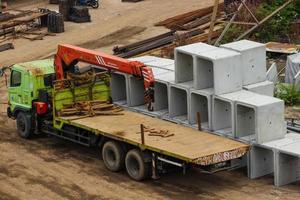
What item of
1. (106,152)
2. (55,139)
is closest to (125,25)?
(55,139)

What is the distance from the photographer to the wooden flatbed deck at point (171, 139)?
1894 centimetres

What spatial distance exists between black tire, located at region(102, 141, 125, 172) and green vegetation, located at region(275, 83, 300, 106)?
809 centimetres

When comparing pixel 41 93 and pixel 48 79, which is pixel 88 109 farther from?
pixel 48 79

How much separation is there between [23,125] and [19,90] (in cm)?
113

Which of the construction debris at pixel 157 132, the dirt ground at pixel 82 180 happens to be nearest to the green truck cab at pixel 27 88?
the dirt ground at pixel 82 180

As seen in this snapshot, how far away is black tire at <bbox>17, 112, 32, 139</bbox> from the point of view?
24.2m

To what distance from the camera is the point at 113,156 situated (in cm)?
2125

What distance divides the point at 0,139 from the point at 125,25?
1826 cm

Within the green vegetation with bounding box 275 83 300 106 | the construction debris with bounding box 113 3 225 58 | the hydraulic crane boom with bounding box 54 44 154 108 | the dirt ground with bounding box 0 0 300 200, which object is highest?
the hydraulic crane boom with bounding box 54 44 154 108

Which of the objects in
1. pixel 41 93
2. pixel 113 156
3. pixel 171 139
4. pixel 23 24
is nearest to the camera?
pixel 171 139

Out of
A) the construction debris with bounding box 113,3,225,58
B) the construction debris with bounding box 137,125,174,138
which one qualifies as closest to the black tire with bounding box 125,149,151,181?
the construction debris with bounding box 137,125,174,138

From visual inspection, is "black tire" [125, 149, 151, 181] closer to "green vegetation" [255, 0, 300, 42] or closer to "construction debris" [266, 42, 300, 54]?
"construction debris" [266, 42, 300, 54]

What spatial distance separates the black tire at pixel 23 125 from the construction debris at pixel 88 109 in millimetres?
1830

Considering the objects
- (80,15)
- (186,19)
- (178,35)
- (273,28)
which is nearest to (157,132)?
(178,35)
